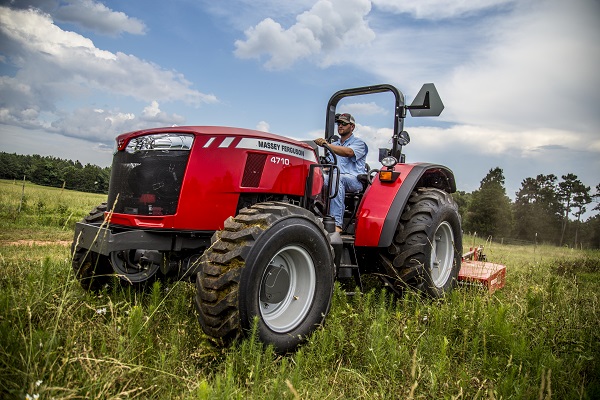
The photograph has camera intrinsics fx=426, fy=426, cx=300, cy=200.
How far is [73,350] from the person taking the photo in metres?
2.19

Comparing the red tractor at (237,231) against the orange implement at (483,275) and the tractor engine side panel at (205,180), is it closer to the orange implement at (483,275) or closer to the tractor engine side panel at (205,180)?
the tractor engine side panel at (205,180)

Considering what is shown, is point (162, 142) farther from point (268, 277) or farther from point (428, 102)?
point (428, 102)

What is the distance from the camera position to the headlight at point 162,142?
3.11 m

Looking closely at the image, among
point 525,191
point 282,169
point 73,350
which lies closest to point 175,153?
point 282,169

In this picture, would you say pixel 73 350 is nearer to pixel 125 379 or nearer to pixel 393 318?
pixel 125 379

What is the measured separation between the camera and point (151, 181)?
3160 millimetres

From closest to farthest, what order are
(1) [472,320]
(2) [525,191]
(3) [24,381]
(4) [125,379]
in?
(3) [24,381], (4) [125,379], (1) [472,320], (2) [525,191]

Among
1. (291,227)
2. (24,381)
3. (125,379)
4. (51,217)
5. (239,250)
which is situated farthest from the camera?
(51,217)

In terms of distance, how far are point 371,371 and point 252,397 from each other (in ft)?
Result: 2.83

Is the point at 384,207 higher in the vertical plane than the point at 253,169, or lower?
lower

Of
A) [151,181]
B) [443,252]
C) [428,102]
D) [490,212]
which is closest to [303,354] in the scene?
[151,181]

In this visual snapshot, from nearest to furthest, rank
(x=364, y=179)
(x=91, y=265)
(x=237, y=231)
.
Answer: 1. (x=237, y=231)
2. (x=91, y=265)
3. (x=364, y=179)

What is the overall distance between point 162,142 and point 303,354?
1836 mm

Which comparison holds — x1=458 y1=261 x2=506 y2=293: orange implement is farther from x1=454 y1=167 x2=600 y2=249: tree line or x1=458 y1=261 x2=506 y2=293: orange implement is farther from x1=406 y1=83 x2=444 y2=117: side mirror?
x1=454 y1=167 x2=600 y2=249: tree line
